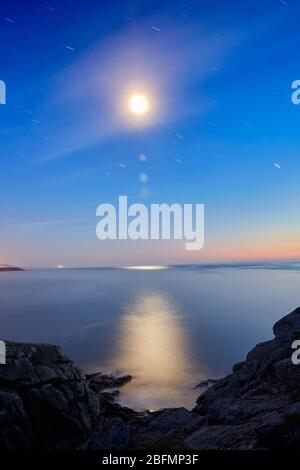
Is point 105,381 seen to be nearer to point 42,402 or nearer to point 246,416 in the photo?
point 42,402

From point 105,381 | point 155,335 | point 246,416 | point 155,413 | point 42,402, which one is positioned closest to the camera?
point 246,416

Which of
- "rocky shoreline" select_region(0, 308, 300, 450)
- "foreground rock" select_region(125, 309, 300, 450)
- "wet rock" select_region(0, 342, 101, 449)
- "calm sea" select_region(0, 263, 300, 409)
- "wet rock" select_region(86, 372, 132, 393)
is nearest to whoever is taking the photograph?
"foreground rock" select_region(125, 309, 300, 450)

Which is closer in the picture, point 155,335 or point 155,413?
point 155,413

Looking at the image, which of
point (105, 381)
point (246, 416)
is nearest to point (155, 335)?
point (105, 381)

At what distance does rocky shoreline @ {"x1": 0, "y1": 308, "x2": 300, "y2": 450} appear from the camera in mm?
13805

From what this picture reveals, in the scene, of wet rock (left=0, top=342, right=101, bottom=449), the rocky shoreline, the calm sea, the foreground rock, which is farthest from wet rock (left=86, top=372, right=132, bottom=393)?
the foreground rock

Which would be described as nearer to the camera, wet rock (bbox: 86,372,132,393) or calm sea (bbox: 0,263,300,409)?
wet rock (bbox: 86,372,132,393)

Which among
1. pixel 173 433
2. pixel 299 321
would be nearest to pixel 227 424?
pixel 173 433

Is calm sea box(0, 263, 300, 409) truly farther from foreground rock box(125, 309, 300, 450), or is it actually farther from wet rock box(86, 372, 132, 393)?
foreground rock box(125, 309, 300, 450)

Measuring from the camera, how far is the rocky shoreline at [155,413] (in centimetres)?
1380

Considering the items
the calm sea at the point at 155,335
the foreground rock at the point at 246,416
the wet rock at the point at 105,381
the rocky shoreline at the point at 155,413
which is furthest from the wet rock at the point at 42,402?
the wet rock at the point at 105,381

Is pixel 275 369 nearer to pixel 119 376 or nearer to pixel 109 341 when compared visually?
pixel 119 376

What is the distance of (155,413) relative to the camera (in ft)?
73.7
